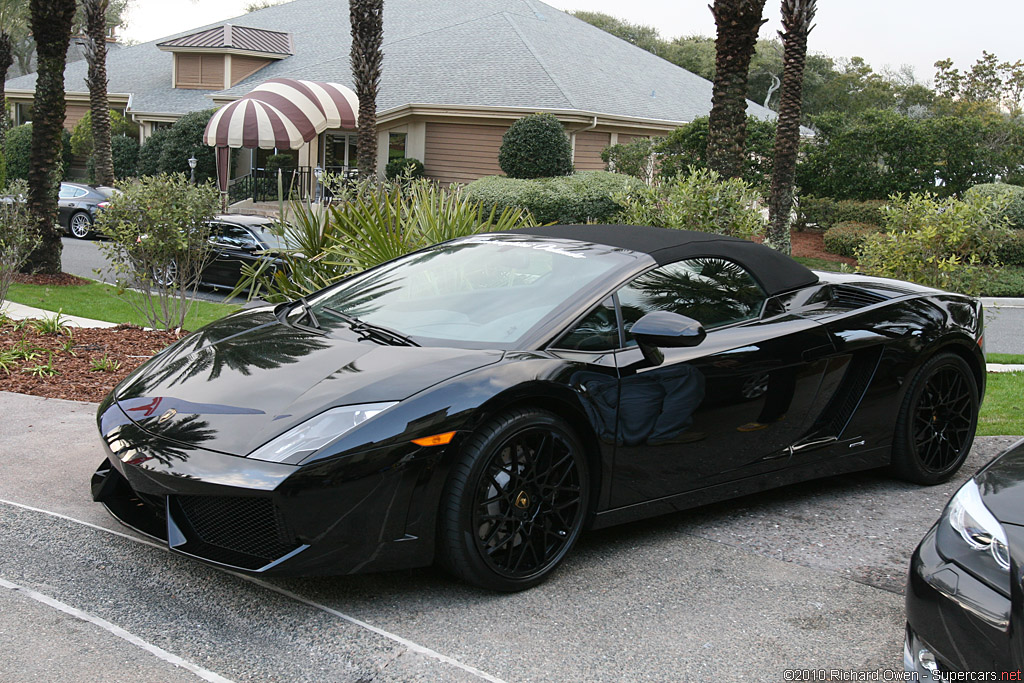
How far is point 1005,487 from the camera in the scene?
2.80 m

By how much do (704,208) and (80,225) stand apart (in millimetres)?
21151

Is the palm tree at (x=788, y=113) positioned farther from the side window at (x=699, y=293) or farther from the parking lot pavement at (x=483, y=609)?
the parking lot pavement at (x=483, y=609)

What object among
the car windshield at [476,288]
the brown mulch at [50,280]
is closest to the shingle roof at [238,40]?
the brown mulch at [50,280]

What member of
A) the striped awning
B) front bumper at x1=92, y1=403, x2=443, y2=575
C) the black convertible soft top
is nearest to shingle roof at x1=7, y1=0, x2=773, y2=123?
the striped awning

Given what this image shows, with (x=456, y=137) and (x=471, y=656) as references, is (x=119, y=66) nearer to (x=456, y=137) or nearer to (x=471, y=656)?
(x=456, y=137)

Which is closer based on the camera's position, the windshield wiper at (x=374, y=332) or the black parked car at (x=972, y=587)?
the black parked car at (x=972, y=587)

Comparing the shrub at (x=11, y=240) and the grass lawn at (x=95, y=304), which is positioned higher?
the shrub at (x=11, y=240)

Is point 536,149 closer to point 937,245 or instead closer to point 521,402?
point 937,245

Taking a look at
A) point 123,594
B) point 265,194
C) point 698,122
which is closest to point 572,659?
point 123,594

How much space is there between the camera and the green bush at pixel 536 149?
24.3 meters

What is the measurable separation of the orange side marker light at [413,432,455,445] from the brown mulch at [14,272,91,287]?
1337 cm

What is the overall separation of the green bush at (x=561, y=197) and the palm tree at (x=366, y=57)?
2.90 m

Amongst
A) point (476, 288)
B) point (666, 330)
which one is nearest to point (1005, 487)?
point (666, 330)

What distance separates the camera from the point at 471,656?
316 cm
